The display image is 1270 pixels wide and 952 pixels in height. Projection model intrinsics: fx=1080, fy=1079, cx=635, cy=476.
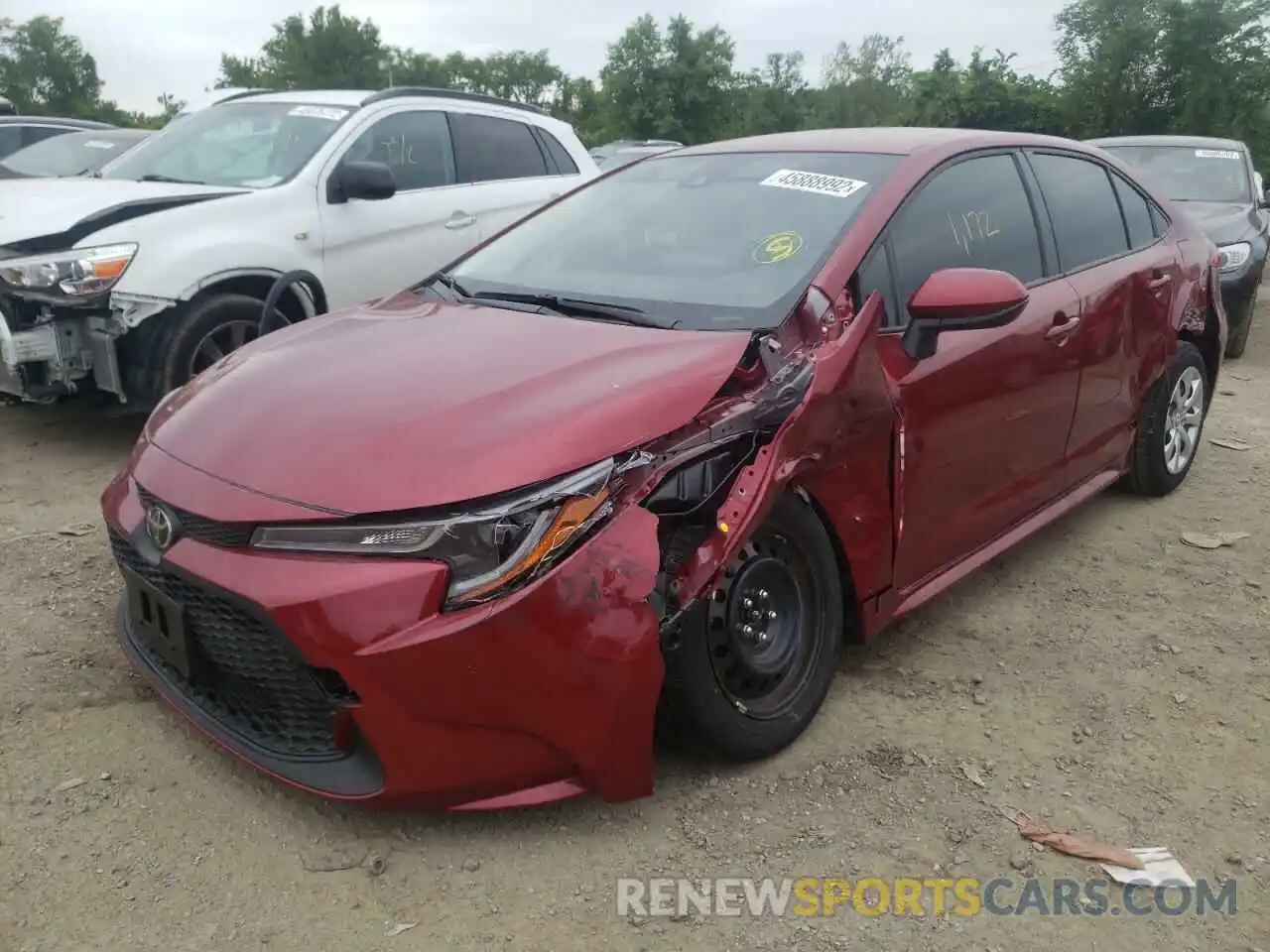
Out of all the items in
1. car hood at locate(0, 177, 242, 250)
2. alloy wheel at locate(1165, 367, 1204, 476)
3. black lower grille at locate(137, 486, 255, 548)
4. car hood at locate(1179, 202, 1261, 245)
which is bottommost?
alloy wheel at locate(1165, 367, 1204, 476)

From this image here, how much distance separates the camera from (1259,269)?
25.8 ft

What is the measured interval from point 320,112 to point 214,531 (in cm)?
417

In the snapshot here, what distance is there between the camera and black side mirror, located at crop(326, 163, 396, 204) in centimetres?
536

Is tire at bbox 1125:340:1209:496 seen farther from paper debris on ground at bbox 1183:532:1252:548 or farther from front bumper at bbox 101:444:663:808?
front bumper at bbox 101:444:663:808

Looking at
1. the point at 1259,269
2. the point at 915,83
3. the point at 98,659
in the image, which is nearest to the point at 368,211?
the point at 98,659

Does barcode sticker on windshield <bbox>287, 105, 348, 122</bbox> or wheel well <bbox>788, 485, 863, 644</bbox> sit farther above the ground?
barcode sticker on windshield <bbox>287, 105, 348, 122</bbox>

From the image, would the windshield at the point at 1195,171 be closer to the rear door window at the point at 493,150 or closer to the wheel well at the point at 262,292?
the rear door window at the point at 493,150

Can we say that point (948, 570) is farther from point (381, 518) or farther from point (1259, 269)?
point (1259, 269)

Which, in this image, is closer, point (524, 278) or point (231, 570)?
point (231, 570)

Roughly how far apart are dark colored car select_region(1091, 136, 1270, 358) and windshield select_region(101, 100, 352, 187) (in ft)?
18.3

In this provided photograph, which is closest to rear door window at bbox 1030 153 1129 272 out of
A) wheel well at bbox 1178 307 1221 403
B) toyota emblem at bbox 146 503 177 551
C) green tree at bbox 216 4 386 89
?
wheel well at bbox 1178 307 1221 403

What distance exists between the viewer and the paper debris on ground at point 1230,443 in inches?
228

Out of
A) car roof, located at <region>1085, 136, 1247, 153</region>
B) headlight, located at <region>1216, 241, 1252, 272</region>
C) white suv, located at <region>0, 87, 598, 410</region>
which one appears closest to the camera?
white suv, located at <region>0, 87, 598, 410</region>

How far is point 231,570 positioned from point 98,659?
4.01 ft
